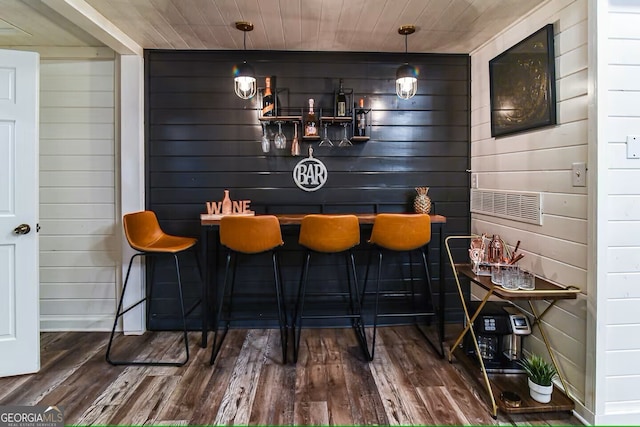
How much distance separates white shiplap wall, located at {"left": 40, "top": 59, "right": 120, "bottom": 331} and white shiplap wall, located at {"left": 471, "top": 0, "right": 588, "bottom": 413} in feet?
10.3

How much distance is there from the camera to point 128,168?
2.83 meters

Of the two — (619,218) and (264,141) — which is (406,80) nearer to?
(264,141)

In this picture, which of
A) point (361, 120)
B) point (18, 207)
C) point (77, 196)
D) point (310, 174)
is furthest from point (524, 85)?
point (77, 196)

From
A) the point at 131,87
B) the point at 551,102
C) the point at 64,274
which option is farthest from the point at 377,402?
the point at 131,87

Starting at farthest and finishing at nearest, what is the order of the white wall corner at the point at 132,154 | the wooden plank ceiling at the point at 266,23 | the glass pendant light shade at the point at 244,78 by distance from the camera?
the white wall corner at the point at 132,154 → the glass pendant light shade at the point at 244,78 → the wooden plank ceiling at the point at 266,23

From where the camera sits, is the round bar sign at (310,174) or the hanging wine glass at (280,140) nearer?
the hanging wine glass at (280,140)

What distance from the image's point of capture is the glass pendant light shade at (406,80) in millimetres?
2566

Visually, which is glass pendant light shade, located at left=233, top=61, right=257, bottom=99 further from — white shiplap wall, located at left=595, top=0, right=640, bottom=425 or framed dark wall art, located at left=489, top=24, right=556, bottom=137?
white shiplap wall, located at left=595, top=0, right=640, bottom=425

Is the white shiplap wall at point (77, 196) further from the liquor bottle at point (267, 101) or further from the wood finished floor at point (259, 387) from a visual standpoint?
the liquor bottle at point (267, 101)

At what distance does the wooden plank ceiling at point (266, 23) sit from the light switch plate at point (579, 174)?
42.5 inches

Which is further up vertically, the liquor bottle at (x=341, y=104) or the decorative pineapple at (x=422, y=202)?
the liquor bottle at (x=341, y=104)

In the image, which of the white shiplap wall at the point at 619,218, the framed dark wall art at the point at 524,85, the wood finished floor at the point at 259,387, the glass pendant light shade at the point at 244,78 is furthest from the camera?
the glass pendant light shade at the point at 244,78

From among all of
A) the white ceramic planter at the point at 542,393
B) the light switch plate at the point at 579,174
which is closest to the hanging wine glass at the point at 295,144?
the light switch plate at the point at 579,174

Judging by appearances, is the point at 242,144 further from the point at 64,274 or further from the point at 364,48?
the point at 64,274
